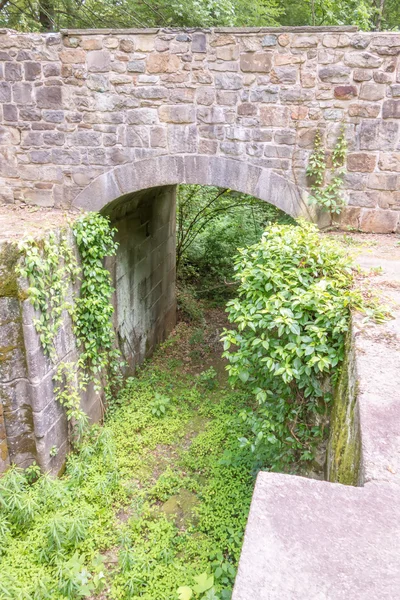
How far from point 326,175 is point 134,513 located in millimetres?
3705

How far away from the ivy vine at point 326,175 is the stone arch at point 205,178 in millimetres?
148

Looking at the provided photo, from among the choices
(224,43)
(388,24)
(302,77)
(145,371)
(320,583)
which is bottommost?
(145,371)

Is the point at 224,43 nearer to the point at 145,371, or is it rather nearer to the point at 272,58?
the point at 272,58

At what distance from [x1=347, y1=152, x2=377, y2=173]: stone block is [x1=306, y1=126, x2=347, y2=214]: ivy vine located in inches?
3.0

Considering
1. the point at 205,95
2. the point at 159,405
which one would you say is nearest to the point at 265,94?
the point at 205,95

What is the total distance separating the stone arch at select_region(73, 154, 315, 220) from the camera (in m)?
4.37

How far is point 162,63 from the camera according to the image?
4.21 m

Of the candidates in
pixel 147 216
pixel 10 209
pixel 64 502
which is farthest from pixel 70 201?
pixel 64 502

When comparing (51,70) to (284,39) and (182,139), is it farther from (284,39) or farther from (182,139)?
(284,39)

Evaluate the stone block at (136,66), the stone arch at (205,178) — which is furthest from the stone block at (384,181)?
the stone block at (136,66)

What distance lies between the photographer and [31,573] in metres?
3.08

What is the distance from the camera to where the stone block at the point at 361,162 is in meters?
4.22

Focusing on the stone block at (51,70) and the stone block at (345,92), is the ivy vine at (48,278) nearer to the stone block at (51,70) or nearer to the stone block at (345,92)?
the stone block at (51,70)

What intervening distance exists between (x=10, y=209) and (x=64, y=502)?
10.3 feet
